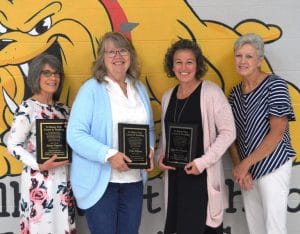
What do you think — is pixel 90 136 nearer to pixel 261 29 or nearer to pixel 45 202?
pixel 45 202

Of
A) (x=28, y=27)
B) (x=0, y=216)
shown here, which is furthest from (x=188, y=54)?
(x=0, y=216)

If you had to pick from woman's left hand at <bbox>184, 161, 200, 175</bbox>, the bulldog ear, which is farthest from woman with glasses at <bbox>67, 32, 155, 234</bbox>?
the bulldog ear

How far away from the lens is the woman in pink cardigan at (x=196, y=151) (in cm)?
213

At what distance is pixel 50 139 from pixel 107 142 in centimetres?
38

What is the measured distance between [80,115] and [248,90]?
1.04 m

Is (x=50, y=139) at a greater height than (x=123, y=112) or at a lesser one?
lesser

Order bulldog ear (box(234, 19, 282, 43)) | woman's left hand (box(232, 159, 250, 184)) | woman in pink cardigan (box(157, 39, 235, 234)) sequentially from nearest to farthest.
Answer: woman in pink cardigan (box(157, 39, 235, 234)) < woman's left hand (box(232, 159, 250, 184)) < bulldog ear (box(234, 19, 282, 43))

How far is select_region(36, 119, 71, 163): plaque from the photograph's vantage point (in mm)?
2223

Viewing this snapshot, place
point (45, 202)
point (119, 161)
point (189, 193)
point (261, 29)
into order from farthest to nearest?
1. point (261, 29)
2. point (45, 202)
3. point (189, 193)
4. point (119, 161)

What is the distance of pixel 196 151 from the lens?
7.13 ft

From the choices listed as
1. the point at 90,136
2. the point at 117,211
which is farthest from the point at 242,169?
the point at 90,136

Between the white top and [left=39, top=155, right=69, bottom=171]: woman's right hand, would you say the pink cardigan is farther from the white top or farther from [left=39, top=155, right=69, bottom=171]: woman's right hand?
[left=39, top=155, right=69, bottom=171]: woman's right hand

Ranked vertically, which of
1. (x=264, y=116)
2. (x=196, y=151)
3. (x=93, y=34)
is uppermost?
(x=93, y=34)

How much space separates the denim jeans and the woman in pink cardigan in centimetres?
20
